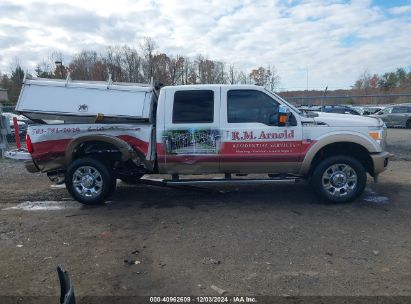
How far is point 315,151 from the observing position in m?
6.62

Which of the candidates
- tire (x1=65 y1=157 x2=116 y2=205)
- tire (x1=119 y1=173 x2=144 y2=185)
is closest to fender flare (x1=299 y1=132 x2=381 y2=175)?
tire (x1=119 y1=173 x2=144 y2=185)

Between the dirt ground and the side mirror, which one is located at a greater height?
the side mirror

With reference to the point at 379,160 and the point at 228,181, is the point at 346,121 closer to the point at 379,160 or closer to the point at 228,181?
the point at 379,160

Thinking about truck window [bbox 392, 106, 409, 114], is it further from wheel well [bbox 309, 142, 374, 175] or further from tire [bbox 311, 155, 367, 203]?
tire [bbox 311, 155, 367, 203]

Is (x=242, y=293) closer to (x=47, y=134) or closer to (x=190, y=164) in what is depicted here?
(x=190, y=164)

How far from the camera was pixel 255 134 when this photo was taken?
6.61 meters

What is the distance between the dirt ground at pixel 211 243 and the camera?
4.03 meters

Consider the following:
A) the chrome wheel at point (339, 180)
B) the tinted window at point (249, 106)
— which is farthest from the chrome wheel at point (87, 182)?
the chrome wheel at point (339, 180)

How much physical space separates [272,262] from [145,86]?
12.7ft

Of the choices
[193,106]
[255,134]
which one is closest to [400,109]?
[255,134]

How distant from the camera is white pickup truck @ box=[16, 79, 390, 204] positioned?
6.62m

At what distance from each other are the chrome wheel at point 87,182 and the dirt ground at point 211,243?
30 cm

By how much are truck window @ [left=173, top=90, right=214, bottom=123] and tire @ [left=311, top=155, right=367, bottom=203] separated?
79.5 inches

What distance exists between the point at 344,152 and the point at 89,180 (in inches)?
174
